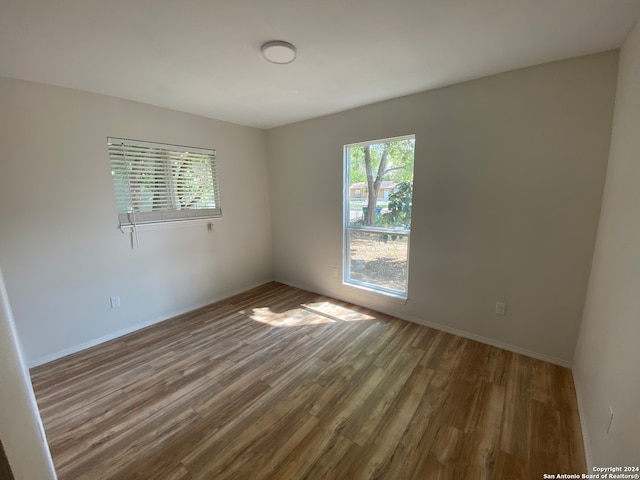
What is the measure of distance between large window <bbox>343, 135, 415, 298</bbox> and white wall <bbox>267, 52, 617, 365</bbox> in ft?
0.47

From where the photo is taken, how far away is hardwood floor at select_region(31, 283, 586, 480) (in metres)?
1.45

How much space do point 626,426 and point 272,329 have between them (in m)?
2.54

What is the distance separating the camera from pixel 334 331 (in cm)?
280

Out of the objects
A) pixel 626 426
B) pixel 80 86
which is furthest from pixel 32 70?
→ pixel 626 426

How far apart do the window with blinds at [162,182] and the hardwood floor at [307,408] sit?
4.51 feet

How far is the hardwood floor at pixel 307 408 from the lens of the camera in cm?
145

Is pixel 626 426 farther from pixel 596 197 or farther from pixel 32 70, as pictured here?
pixel 32 70

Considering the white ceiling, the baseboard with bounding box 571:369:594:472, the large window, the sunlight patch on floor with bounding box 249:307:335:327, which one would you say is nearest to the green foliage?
the large window

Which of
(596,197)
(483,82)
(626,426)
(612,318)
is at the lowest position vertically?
(626,426)

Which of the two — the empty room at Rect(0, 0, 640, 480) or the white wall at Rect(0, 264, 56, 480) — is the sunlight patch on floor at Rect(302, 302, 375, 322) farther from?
the white wall at Rect(0, 264, 56, 480)

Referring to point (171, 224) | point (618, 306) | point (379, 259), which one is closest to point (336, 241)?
point (379, 259)

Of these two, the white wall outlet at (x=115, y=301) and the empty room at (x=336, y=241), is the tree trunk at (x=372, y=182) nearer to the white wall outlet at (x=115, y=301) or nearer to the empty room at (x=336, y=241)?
the empty room at (x=336, y=241)

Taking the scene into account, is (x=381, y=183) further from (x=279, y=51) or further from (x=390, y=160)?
(x=279, y=51)

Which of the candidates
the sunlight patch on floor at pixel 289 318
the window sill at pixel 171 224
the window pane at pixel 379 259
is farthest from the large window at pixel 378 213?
the window sill at pixel 171 224
